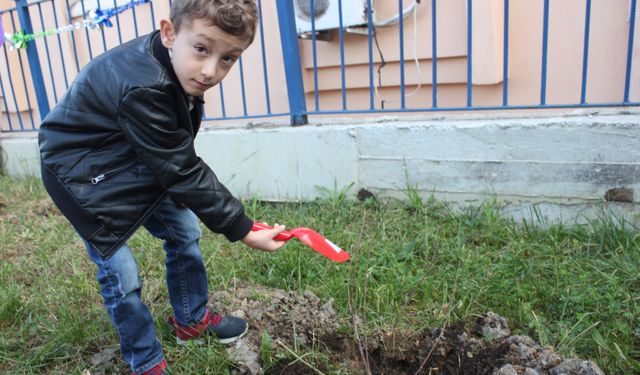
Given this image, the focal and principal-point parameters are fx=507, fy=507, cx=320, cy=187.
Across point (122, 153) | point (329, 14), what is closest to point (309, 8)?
point (329, 14)

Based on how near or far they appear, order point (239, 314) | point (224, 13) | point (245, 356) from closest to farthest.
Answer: point (224, 13)
point (245, 356)
point (239, 314)

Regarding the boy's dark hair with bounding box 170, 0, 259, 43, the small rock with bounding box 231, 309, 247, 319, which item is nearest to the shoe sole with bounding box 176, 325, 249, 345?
the small rock with bounding box 231, 309, 247, 319

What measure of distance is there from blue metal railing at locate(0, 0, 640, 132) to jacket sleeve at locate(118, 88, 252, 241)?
176 centimetres

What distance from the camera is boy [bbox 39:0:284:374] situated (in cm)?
142

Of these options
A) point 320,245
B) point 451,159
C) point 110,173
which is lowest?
point 451,159

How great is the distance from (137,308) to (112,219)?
1.08 feet

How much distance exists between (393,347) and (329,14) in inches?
103

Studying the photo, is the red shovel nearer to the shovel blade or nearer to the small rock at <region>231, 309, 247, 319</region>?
the shovel blade

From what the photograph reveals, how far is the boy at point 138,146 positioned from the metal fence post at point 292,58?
1698 millimetres

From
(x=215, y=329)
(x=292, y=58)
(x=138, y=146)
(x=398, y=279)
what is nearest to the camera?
(x=138, y=146)

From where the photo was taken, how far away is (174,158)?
148 cm

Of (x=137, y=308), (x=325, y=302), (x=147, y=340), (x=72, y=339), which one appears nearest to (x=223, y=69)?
(x=137, y=308)

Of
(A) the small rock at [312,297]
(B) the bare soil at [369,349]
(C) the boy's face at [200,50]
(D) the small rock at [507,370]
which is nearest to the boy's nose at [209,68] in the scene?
(C) the boy's face at [200,50]

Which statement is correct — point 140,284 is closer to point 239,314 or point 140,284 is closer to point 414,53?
point 239,314
